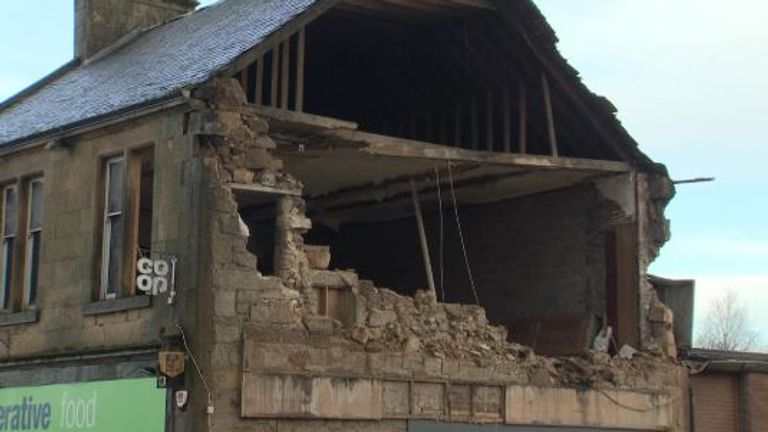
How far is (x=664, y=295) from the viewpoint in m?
22.5

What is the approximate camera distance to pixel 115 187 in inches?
735

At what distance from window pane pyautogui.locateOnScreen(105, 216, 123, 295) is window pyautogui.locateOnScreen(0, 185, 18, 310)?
284 cm

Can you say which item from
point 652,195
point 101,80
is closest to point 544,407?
point 652,195

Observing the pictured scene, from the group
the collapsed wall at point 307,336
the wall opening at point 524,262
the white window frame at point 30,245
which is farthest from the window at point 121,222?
the wall opening at point 524,262

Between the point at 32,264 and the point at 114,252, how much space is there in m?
2.49

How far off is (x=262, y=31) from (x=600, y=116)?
253 inches

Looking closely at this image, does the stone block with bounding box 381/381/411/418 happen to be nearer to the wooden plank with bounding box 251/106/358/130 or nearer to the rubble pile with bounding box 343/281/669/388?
the rubble pile with bounding box 343/281/669/388

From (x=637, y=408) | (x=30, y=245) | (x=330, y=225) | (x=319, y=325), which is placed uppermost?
(x=330, y=225)

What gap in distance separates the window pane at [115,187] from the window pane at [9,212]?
2.68 meters

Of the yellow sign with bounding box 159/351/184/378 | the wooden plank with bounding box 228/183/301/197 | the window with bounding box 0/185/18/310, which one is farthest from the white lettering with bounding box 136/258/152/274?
the window with bounding box 0/185/18/310

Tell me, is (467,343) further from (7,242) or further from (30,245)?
(7,242)

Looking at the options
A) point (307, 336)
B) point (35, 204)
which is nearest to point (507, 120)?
point (307, 336)

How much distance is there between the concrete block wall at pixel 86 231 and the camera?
17156 millimetres

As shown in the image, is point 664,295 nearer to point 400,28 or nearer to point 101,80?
point 400,28
